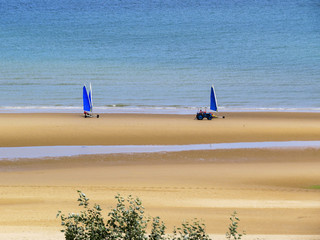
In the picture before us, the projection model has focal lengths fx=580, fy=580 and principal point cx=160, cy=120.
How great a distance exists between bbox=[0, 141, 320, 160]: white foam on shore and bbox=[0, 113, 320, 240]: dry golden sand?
1.10m

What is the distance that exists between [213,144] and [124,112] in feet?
51.5

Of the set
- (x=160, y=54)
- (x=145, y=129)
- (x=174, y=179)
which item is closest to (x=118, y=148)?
(x=145, y=129)

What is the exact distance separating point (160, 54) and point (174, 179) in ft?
211

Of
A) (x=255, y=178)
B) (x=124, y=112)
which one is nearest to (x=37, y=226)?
(x=255, y=178)

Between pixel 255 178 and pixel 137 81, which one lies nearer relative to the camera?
pixel 255 178

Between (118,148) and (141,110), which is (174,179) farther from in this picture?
(141,110)

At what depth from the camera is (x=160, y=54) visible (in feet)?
275

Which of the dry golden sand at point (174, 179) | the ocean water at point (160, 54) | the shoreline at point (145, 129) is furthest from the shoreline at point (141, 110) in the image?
the dry golden sand at point (174, 179)

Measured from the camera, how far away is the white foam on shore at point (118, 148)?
2569cm

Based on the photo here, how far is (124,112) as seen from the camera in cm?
4353

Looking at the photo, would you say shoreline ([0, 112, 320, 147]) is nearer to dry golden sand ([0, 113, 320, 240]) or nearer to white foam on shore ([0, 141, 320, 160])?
dry golden sand ([0, 113, 320, 240])

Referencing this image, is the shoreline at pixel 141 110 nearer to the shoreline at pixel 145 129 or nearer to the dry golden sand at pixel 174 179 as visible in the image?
the shoreline at pixel 145 129

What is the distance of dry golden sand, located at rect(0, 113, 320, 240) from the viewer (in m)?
15.2

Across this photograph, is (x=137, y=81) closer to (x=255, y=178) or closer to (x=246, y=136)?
(x=246, y=136)
